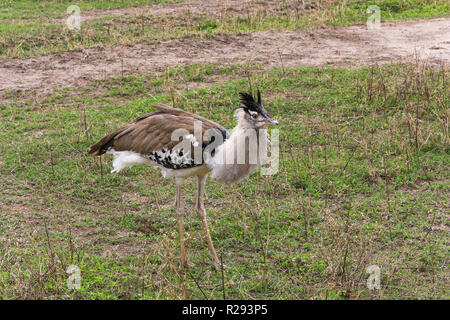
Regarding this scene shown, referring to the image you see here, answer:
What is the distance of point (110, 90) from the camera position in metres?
8.56

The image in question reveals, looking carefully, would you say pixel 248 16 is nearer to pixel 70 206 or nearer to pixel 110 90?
pixel 110 90

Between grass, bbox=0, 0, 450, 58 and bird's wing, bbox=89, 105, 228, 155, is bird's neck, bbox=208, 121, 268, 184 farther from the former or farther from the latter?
grass, bbox=0, 0, 450, 58

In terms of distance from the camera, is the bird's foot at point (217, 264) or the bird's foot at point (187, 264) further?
the bird's foot at point (217, 264)

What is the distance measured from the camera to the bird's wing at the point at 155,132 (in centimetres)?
510

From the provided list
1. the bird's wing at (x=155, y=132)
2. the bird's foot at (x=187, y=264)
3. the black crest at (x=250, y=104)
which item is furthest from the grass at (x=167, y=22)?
the bird's foot at (x=187, y=264)

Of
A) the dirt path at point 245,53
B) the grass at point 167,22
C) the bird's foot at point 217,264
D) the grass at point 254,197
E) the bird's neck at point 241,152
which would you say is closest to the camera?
the grass at point 254,197

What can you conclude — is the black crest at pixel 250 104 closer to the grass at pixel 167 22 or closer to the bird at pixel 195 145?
the bird at pixel 195 145

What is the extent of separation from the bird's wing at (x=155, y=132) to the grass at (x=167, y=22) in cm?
495

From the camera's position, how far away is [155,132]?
5215 millimetres

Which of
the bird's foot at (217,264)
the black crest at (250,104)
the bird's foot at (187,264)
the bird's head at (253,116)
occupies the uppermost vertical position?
the black crest at (250,104)

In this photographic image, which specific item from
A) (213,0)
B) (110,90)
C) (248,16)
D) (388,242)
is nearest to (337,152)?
(388,242)

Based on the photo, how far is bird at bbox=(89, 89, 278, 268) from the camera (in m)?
4.84

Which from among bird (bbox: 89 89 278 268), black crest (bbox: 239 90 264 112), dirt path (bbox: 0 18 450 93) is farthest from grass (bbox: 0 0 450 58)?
black crest (bbox: 239 90 264 112)
